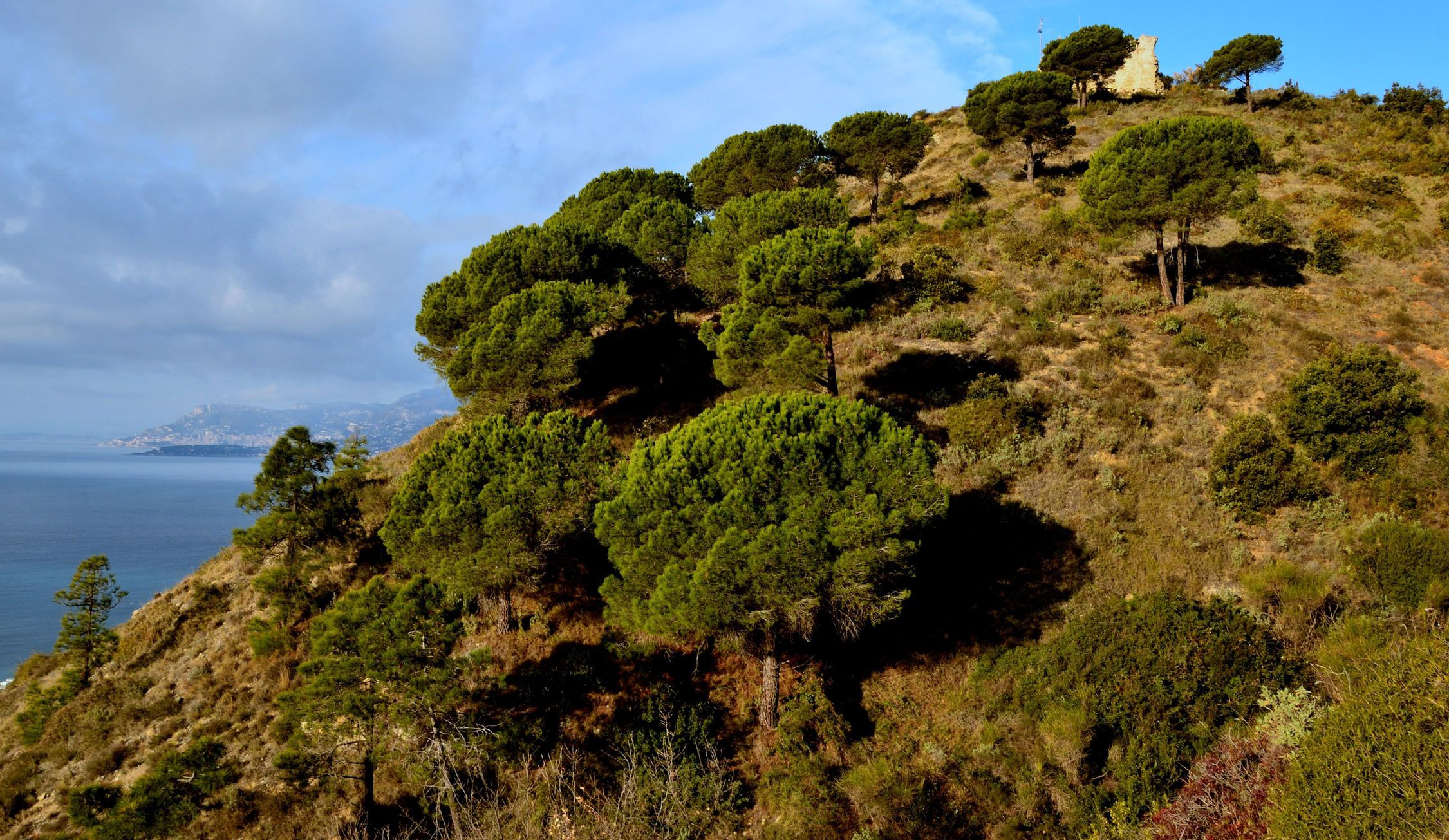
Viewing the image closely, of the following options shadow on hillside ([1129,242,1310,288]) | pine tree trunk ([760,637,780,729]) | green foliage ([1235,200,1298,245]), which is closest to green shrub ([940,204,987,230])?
shadow on hillside ([1129,242,1310,288])

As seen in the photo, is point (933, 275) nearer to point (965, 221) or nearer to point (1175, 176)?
point (965, 221)

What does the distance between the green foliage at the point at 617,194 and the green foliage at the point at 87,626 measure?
25.2 m

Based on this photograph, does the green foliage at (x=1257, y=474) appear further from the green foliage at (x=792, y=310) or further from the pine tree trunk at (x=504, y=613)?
the pine tree trunk at (x=504, y=613)

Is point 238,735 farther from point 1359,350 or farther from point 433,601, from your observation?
point 1359,350

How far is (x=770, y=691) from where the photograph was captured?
14227 mm

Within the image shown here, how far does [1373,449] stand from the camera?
17.3 meters

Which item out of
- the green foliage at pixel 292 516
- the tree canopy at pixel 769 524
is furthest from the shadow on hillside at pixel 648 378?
the tree canopy at pixel 769 524

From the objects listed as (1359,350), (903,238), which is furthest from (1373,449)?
(903,238)

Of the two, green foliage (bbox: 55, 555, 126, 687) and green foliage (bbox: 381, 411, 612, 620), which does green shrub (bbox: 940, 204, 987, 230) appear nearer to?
green foliage (bbox: 381, 411, 612, 620)

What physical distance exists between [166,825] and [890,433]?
16468 millimetres

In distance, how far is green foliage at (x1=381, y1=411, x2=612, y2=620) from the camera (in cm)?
1553

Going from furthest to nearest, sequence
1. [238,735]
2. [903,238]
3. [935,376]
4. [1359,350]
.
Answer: [903,238], [935,376], [1359,350], [238,735]

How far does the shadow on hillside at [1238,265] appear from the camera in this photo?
1171 inches

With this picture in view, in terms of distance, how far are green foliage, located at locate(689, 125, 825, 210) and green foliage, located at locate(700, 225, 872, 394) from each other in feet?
67.3
